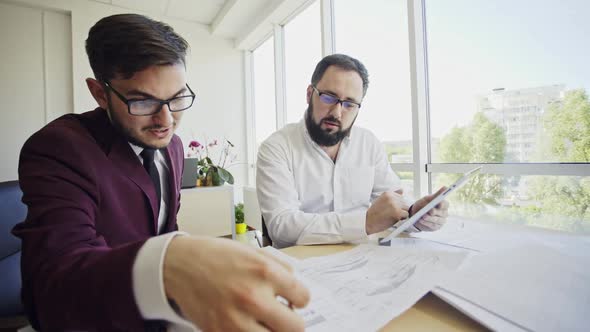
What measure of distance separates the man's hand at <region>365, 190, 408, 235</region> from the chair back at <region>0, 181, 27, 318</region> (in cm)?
126

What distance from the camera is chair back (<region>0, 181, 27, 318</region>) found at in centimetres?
95

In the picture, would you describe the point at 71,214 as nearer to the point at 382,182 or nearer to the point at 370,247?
the point at 370,247

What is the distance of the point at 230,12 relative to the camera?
3.21 meters

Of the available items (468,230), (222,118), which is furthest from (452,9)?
(222,118)

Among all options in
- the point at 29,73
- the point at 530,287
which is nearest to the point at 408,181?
the point at 530,287

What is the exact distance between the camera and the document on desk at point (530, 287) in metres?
0.37

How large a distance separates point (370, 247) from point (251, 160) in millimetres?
3484

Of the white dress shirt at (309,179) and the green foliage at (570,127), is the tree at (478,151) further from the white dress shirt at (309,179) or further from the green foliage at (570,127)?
the white dress shirt at (309,179)

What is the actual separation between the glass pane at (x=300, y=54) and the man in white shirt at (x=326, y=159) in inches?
61.1

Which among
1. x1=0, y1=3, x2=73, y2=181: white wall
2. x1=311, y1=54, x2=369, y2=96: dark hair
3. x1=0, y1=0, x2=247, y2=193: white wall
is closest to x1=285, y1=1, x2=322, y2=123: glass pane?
x1=0, y1=0, x2=247, y2=193: white wall

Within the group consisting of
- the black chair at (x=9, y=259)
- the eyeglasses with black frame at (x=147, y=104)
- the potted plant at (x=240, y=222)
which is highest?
the eyeglasses with black frame at (x=147, y=104)

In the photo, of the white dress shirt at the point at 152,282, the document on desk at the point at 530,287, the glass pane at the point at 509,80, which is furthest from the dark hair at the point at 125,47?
the glass pane at the point at 509,80

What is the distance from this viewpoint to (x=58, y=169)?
53 centimetres

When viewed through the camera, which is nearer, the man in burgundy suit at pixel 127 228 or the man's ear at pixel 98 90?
the man in burgundy suit at pixel 127 228
